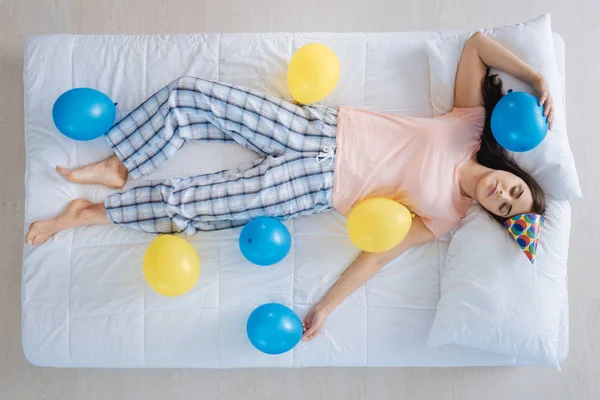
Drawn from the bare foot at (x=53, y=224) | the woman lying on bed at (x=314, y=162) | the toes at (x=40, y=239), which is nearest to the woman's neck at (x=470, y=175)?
the woman lying on bed at (x=314, y=162)

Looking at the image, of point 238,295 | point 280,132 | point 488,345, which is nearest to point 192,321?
point 238,295

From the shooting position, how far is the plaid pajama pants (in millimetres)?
1712

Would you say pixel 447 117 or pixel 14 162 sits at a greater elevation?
pixel 447 117

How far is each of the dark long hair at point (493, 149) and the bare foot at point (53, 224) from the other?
4.27ft

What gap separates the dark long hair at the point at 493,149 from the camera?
5.51ft

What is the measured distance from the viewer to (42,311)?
1.75 m

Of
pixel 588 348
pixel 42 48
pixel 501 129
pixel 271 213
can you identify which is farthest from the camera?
pixel 588 348

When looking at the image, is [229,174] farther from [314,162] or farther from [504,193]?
[504,193]

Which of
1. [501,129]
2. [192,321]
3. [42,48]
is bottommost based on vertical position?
[192,321]

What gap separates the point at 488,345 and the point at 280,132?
36.0 inches

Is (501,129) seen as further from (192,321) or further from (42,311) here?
(42,311)

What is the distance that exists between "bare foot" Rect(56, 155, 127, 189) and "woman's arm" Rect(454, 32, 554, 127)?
44.4 inches

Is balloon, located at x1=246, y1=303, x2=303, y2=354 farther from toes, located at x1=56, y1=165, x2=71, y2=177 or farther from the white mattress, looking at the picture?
toes, located at x1=56, y1=165, x2=71, y2=177

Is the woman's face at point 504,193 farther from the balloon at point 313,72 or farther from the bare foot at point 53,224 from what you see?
the bare foot at point 53,224
